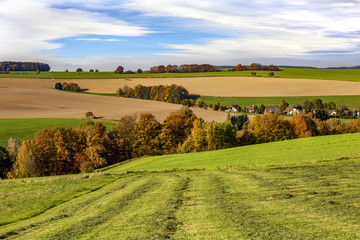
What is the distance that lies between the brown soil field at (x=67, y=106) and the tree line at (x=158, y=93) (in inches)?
617

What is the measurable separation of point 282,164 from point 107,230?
23357 mm

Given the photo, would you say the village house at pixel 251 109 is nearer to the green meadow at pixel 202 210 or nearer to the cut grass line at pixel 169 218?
the green meadow at pixel 202 210

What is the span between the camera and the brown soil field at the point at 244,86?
443ft

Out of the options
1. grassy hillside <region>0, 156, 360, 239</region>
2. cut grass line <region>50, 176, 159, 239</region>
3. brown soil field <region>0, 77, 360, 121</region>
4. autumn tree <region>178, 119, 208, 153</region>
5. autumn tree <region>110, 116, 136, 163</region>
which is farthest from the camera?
brown soil field <region>0, 77, 360, 121</region>

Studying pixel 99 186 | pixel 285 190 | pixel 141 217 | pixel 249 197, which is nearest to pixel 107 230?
pixel 141 217

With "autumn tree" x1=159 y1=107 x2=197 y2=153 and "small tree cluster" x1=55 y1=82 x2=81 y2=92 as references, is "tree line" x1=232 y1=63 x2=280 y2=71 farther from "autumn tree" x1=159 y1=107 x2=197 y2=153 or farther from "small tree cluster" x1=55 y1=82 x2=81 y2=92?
"autumn tree" x1=159 y1=107 x2=197 y2=153

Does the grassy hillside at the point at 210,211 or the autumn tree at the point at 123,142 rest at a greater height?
the grassy hillside at the point at 210,211

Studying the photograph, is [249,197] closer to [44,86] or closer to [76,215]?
[76,215]

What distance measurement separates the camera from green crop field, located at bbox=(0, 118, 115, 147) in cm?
7775

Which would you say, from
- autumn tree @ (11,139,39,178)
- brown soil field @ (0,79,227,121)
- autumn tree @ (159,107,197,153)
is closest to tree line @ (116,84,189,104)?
brown soil field @ (0,79,227,121)

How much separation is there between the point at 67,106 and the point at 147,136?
49642 millimetres

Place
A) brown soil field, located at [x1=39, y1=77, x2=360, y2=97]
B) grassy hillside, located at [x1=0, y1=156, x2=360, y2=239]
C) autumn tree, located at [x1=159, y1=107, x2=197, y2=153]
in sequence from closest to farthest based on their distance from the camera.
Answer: grassy hillside, located at [x1=0, y1=156, x2=360, y2=239] < autumn tree, located at [x1=159, y1=107, x2=197, y2=153] < brown soil field, located at [x1=39, y1=77, x2=360, y2=97]

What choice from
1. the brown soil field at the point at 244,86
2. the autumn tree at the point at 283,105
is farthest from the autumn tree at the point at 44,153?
the brown soil field at the point at 244,86

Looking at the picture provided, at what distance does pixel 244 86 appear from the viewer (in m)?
152
